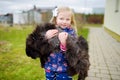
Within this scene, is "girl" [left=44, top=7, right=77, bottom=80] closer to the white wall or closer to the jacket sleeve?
the jacket sleeve

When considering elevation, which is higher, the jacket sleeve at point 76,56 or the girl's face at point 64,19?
the girl's face at point 64,19

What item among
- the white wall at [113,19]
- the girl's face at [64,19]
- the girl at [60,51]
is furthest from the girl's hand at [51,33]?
the white wall at [113,19]

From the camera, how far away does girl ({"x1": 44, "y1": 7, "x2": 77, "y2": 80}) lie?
2721 mm

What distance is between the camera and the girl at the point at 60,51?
2.72 m

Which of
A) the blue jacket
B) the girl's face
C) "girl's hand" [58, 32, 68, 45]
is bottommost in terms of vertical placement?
the blue jacket

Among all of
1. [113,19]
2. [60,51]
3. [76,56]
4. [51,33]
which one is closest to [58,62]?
[60,51]

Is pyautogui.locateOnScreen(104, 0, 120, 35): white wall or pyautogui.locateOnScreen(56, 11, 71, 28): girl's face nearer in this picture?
pyautogui.locateOnScreen(56, 11, 71, 28): girl's face

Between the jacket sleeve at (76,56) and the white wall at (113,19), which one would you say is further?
the white wall at (113,19)

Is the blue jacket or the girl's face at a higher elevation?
the girl's face

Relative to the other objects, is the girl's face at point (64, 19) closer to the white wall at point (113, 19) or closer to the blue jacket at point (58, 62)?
the blue jacket at point (58, 62)

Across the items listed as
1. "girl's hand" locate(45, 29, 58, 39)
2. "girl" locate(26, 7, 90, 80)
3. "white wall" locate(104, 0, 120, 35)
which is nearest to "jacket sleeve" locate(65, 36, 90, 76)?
"girl" locate(26, 7, 90, 80)

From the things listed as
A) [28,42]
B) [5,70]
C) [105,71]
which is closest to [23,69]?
[5,70]

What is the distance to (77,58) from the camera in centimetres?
266

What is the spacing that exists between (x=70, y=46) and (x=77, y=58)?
169 millimetres
